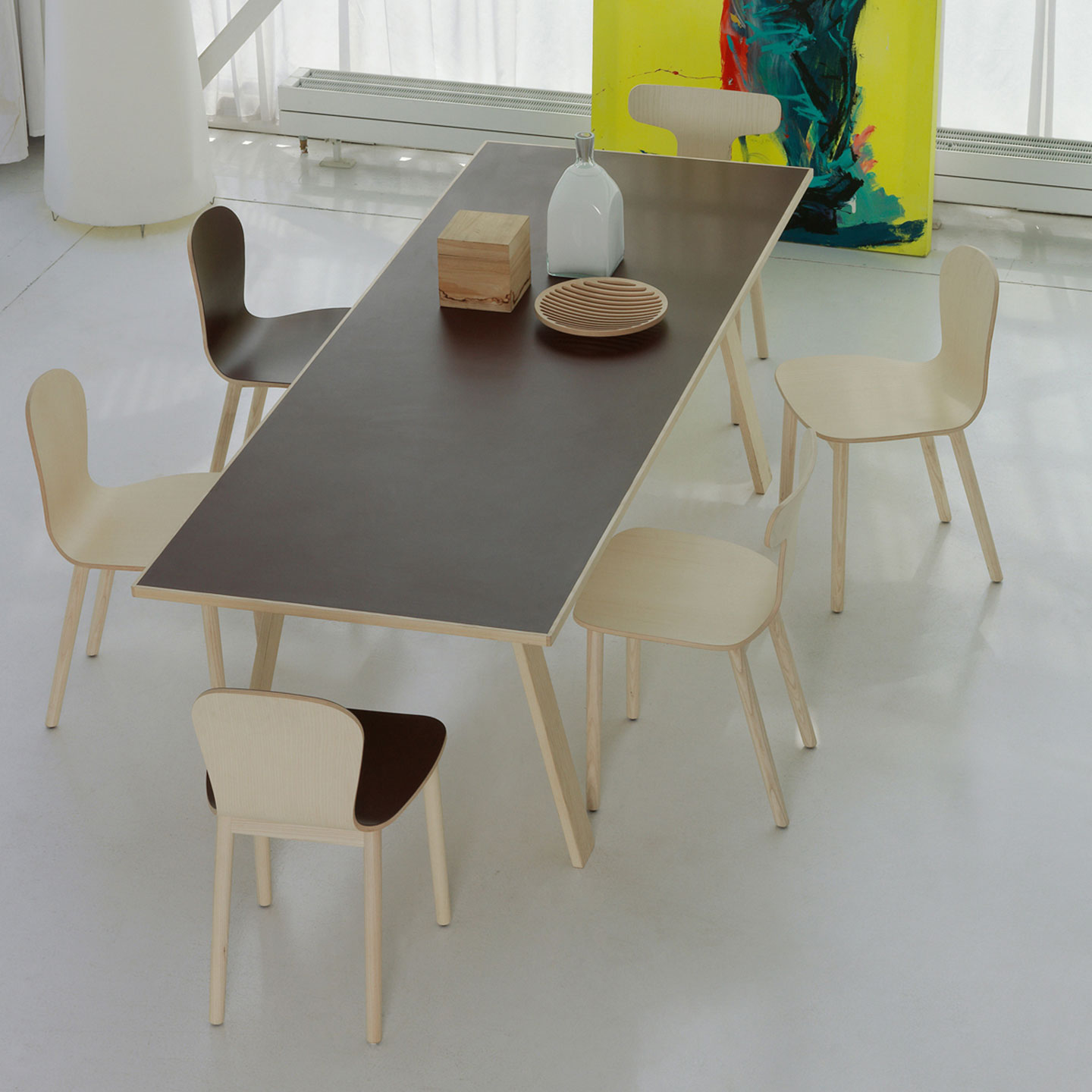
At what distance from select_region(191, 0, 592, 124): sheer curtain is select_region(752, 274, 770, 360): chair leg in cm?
198

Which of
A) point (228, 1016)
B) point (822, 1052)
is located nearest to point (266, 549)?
point (228, 1016)

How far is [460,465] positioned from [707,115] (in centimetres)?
217

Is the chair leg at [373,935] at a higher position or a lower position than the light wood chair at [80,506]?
lower

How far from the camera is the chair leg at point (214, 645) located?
2961 millimetres

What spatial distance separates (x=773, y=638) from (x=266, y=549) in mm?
1115

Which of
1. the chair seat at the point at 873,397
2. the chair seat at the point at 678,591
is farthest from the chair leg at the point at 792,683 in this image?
the chair seat at the point at 873,397

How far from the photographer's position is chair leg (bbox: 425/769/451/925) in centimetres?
266

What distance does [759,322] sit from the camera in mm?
4676

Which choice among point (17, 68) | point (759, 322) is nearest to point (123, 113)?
point (17, 68)

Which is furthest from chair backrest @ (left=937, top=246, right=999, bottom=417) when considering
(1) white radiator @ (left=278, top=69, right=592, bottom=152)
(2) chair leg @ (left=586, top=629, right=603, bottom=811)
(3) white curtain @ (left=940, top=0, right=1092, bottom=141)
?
(1) white radiator @ (left=278, top=69, right=592, bottom=152)

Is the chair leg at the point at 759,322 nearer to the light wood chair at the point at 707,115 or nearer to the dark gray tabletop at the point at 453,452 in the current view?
the light wood chair at the point at 707,115

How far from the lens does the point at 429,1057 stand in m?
2.57

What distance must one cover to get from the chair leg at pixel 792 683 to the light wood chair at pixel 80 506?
3.90 ft

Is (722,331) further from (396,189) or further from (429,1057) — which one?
(396,189)
